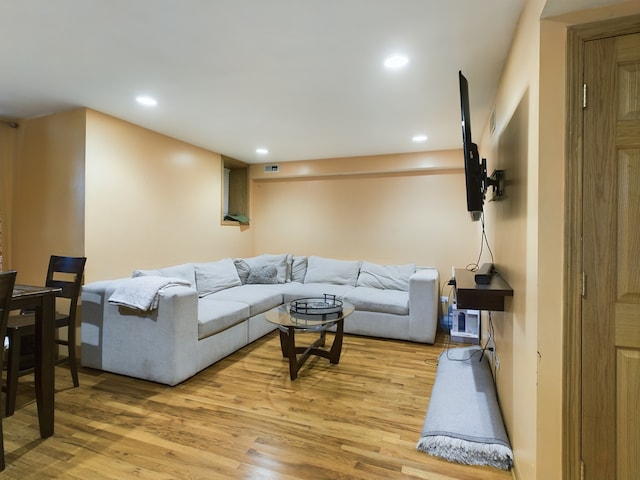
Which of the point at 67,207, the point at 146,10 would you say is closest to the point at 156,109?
the point at 67,207

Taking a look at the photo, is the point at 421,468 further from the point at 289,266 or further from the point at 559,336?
the point at 289,266

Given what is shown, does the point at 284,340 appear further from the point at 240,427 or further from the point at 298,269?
the point at 298,269

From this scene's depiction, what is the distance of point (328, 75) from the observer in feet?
7.57

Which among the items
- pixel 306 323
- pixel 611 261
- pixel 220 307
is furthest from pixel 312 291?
pixel 611 261

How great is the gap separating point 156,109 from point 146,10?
1.44 meters

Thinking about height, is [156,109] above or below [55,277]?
above

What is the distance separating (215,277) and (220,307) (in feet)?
2.84

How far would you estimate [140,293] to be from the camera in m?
2.63

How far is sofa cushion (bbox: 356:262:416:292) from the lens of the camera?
427 cm

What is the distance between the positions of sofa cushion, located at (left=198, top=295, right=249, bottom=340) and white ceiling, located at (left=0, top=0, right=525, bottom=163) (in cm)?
186

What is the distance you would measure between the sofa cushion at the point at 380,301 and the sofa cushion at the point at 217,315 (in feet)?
4.23

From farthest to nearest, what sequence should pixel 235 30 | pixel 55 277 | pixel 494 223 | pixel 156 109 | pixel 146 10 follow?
pixel 55 277
pixel 156 109
pixel 494 223
pixel 235 30
pixel 146 10

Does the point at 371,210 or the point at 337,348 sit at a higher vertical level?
the point at 371,210

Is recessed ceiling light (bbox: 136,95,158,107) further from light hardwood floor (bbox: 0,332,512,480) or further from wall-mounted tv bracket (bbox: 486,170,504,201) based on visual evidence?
wall-mounted tv bracket (bbox: 486,170,504,201)
